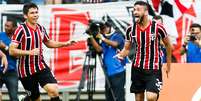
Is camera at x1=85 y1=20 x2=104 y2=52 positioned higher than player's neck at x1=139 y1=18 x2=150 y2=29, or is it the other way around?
player's neck at x1=139 y1=18 x2=150 y2=29

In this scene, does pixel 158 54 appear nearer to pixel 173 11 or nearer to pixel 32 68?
pixel 32 68

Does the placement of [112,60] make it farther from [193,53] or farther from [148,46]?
[148,46]

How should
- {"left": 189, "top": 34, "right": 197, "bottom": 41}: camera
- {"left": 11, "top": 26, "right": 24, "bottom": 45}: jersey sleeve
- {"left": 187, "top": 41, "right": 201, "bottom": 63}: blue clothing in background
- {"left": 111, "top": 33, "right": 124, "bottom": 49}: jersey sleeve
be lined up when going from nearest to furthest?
{"left": 11, "top": 26, "right": 24, "bottom": 45}: jersey sleeve
{"left": 189, "top": 34, "right": 197, "bottom": 41}: camera
{"left": 187, "top": 41, "right": 201, "bottom": 63}: blue clothing in background
{"left": 111, "top": 33, "right": 124, "bottom": 49}: jersey sleeve

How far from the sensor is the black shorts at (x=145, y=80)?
37.1 ft

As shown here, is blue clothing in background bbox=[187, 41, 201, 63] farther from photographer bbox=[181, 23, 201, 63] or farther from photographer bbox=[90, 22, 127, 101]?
photographer bbox=[90, 22, 127, 101]

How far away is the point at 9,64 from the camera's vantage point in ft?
45.5

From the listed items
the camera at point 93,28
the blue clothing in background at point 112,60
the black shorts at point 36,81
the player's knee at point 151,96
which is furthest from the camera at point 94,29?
the player's knee at point 151,96

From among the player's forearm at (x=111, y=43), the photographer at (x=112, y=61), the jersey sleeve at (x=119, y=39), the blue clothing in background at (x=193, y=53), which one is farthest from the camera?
the jersey sleeve at (x=119, y=39)

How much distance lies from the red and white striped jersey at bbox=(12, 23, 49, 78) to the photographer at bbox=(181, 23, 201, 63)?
2824mm

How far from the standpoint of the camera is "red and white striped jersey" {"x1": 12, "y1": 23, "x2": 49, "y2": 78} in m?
11.6

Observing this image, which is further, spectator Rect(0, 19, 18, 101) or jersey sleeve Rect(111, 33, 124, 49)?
jersey sleeve Rect(111, 33, 124, 49)

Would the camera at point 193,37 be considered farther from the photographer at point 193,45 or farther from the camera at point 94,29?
the camera at point 94,29

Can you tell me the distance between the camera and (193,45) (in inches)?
517

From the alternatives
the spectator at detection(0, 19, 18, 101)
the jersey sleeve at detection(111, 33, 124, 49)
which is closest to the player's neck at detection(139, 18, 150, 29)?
the jersey sleeve at detection(111, 33, 124, 49)
